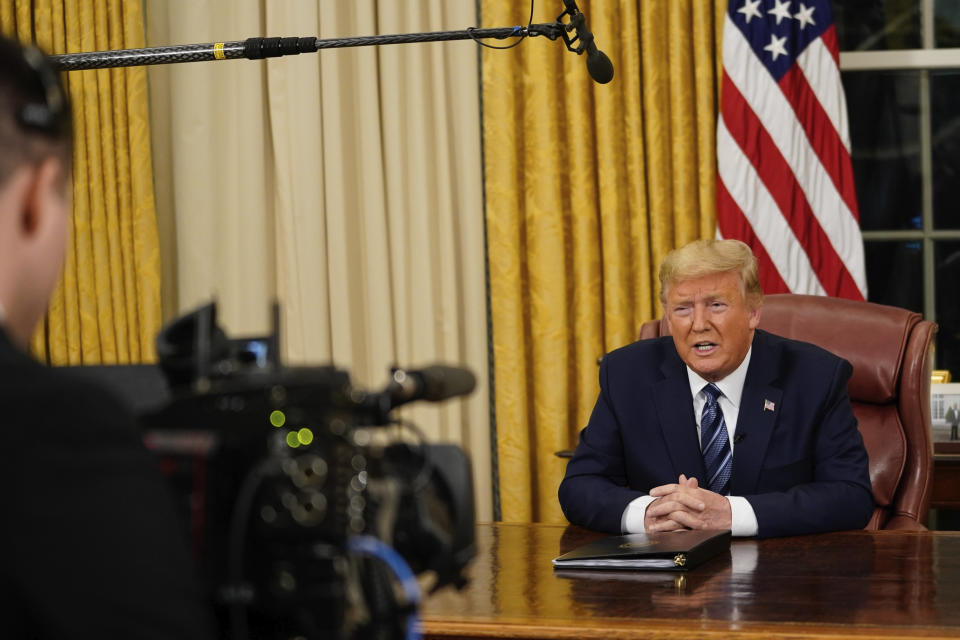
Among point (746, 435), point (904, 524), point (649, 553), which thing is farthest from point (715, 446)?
point (649, 553)

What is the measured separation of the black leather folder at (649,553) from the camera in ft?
6.38

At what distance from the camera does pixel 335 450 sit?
91 cm

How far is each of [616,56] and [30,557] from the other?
11.1 feet

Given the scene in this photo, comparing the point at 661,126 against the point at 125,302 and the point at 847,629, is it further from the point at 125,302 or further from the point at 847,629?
the point at 847,629

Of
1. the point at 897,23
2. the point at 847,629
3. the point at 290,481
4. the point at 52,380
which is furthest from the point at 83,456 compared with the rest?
the point at 897,23

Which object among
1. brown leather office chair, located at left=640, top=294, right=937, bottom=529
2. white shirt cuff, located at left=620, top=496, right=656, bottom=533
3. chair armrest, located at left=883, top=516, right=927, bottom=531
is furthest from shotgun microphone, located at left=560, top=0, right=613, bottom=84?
chair armrest, located at left=883, top=516, right=927, bottom=531

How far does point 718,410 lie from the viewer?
272 cm

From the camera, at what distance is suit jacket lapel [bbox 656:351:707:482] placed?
266 centimetres

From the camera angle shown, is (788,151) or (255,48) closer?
(255,48)

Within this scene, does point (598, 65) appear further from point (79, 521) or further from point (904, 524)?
point (79, 521)

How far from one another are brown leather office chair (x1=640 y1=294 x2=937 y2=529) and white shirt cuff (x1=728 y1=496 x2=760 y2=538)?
602 mm

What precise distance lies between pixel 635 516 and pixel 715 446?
381 millimetres

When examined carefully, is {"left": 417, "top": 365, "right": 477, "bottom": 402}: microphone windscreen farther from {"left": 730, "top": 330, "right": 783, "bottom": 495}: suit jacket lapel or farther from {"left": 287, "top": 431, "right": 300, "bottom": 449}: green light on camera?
{"left": 730, "top": 330, "right": 783, "bottom": 495}: suit jacket lapel

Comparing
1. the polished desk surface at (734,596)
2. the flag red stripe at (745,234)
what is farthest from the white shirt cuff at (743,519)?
the flag red stripe at (745,234)
